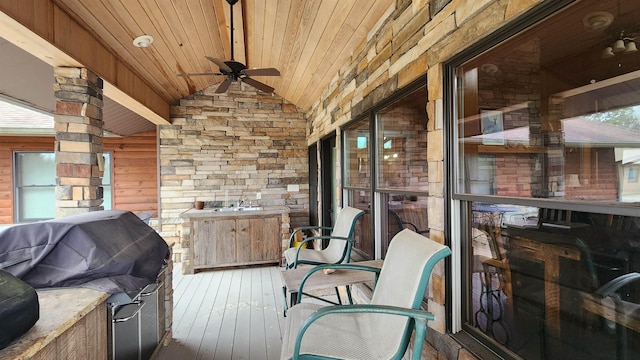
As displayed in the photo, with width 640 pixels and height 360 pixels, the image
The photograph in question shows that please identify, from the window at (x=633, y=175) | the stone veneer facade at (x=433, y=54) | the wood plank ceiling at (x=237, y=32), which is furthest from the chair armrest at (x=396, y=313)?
the wood plank ceiling at (x=237, y=32)

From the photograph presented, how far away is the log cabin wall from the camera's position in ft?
19.8

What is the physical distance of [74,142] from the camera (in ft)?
8.04

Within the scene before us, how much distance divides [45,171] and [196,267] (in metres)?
4.57

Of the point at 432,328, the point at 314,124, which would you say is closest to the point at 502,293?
the point at 432,328

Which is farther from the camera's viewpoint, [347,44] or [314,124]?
[314,124]

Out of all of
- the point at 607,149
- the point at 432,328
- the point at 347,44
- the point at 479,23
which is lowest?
the point at 432,328

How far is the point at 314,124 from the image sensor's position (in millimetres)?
4895

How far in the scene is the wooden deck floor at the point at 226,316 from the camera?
235cm

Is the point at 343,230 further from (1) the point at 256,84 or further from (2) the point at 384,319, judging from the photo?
(1) the point at 256,84

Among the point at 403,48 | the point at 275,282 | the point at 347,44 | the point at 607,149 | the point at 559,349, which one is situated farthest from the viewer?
the point at 275,282

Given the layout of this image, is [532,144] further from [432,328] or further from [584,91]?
[432,328]

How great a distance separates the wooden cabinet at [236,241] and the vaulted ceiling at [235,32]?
84.2 inches

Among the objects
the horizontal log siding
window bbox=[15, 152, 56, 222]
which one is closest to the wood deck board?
the horizontal log siding

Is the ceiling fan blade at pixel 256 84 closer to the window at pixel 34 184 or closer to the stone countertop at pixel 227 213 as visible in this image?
the stone countertop at pixel 227 213
